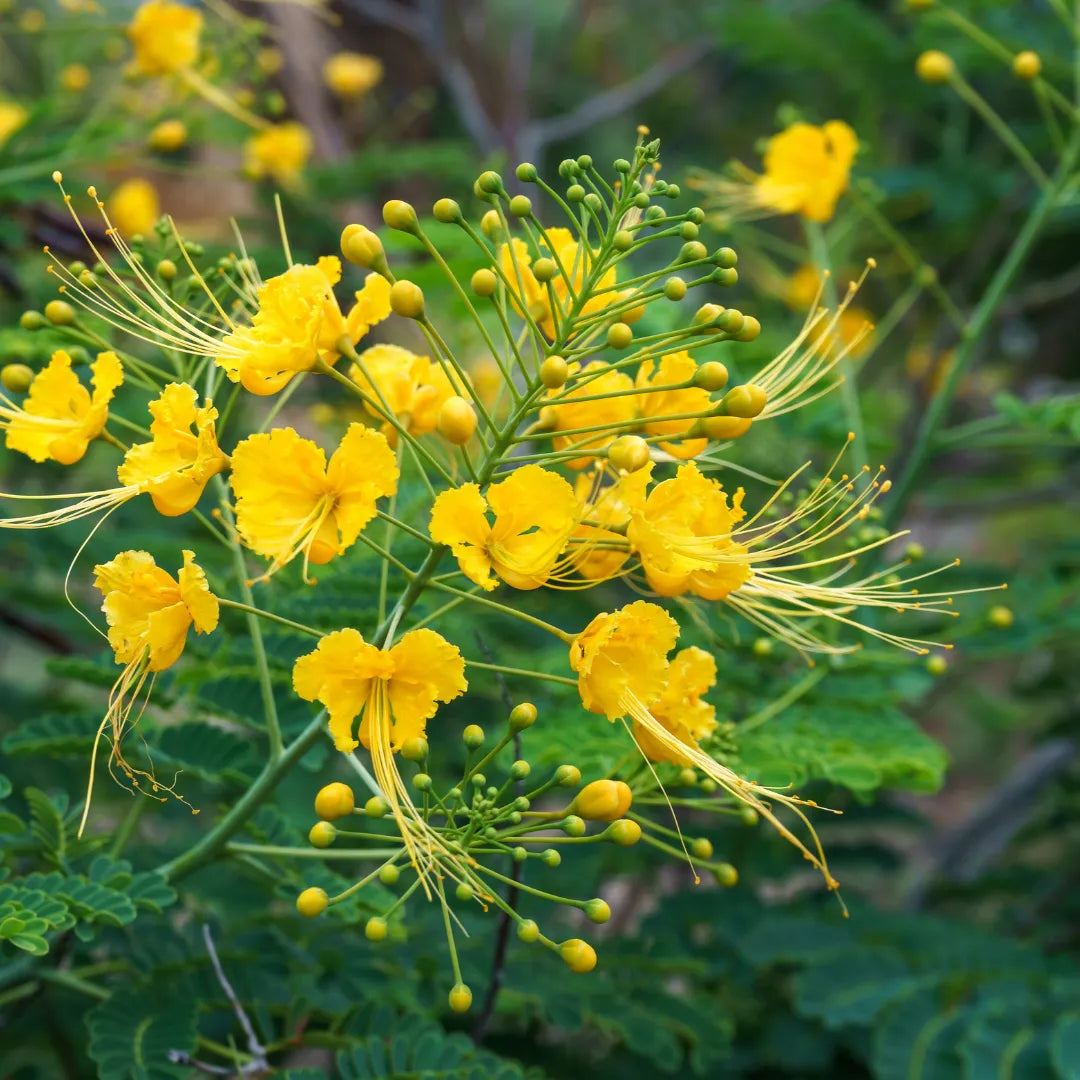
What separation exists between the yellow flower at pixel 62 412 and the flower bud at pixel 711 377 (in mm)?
810

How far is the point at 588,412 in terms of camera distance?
1.53 meters

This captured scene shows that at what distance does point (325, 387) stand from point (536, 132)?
1779 mm

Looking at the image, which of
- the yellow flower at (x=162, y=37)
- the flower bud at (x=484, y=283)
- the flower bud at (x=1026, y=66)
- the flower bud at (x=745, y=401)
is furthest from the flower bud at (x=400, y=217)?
the yellow flower at (x=162, y=37)

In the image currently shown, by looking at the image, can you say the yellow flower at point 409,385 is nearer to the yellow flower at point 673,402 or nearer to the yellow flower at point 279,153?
the yellow flower at point 673,402

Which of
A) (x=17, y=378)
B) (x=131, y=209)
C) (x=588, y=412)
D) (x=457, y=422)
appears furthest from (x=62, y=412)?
(x=131, y=209)

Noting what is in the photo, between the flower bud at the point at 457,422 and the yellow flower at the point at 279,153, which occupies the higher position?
the flower bud at the point at 457,422

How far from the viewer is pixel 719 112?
25.0ft

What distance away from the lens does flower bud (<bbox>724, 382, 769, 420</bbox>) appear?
4.69 ft

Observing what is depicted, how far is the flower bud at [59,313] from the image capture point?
1.68 metres

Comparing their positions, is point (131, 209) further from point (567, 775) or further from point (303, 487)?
point (567, 775)

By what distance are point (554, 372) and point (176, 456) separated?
1.66 feet

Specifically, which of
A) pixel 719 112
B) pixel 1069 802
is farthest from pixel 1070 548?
pixel 719 112

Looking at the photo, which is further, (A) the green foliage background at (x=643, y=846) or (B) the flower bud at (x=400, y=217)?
(A) the green foliage background at (x=643, y=846)

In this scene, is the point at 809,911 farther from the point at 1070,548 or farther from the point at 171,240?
the point at 171,240
